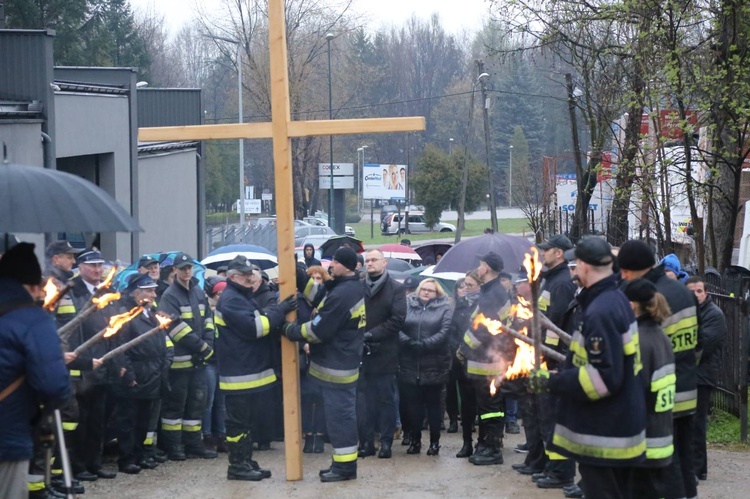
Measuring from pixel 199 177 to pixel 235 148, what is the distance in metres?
51.9

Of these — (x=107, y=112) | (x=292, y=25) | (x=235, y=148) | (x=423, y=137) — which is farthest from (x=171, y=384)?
(x=423, y=137)

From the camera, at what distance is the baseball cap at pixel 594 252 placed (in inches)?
237

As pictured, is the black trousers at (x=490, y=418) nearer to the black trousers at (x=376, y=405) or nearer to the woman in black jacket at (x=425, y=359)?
the woman in black jacket at (x=425, y=359)

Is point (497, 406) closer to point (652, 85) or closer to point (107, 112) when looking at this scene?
point (652, 85)

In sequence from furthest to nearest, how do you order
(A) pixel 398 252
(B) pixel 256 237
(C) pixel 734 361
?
(B) pixel 256 237 → (A) pixel 398 252 → (C) pixel 734 361

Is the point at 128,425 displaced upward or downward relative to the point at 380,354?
downward

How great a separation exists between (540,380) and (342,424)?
3.71 meters

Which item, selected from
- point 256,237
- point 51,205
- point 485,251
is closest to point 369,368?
point 485,251

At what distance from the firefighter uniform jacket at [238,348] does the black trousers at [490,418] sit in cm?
216

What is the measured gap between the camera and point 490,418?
1026 cm

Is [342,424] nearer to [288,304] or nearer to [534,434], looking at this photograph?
[288,304]

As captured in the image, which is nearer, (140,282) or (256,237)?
(140,282)

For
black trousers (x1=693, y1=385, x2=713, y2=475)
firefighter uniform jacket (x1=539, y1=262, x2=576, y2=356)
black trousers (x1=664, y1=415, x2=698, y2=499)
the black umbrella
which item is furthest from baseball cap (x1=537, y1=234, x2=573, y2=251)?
the black umbrella

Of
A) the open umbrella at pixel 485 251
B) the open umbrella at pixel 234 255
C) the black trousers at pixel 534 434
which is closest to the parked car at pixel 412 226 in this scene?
the open umbrella at pixel 234 255
